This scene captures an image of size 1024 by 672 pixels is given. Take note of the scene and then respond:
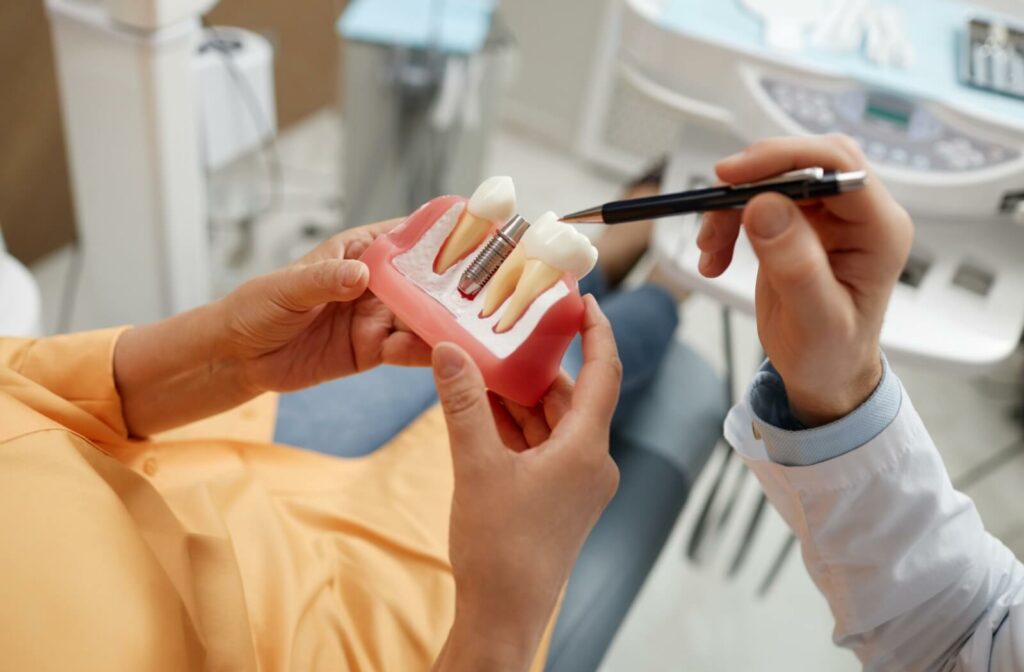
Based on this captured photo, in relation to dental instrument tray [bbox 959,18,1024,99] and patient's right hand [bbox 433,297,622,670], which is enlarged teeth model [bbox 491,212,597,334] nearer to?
patient's right hand [bbox 433,297,622,670]

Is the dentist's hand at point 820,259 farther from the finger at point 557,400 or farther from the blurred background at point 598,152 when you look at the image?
the blurred background at point 598,152

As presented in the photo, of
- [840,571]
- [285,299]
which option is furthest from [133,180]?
[840,571]

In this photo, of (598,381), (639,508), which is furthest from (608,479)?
(639,508)

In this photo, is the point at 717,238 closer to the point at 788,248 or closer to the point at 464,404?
the point at 788,248

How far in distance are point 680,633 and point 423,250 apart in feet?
3.57

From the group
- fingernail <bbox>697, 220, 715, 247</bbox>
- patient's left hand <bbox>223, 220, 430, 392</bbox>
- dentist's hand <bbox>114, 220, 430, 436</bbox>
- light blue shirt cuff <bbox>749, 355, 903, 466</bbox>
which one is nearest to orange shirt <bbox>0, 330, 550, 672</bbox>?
dentist's hand <bbox>114, 220, 430, 436</bbox>

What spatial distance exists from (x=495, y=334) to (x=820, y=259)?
27 centimetres

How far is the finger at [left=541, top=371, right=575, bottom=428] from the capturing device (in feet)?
2.29

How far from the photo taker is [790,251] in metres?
0.50

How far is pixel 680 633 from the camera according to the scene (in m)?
1.54

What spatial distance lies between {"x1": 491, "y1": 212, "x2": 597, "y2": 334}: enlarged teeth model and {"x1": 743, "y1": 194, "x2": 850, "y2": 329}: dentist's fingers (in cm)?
17

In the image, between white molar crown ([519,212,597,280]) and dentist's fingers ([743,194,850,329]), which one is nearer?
dentist's fingers ([743,194,850,329])

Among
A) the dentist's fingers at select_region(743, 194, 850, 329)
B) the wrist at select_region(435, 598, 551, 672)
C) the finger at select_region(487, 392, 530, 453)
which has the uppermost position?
the dentist's fingers at select_region(743, 194, 850, 329)

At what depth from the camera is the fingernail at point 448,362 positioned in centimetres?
57
